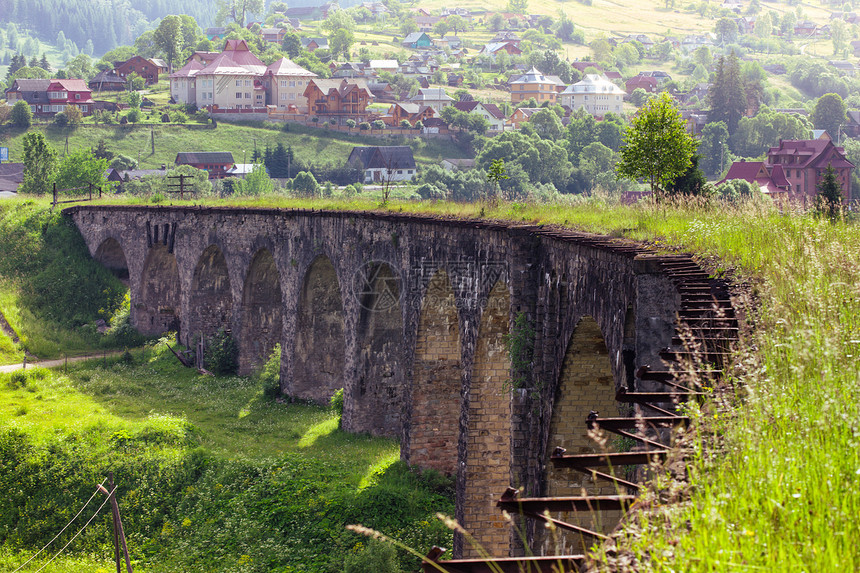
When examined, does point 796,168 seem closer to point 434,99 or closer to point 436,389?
point 436,389

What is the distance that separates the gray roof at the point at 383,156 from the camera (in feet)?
292

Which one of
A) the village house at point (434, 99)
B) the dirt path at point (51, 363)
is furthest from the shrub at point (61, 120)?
the dirt path at point (51, 363)

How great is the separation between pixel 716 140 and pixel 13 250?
6398 centimetres

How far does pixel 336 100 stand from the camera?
107 metres

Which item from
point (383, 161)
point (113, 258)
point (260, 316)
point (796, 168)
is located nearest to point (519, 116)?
point (383, 161)

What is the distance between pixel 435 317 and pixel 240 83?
95.9m

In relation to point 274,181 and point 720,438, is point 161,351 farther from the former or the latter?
point 274,181

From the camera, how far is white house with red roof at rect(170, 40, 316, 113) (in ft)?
360

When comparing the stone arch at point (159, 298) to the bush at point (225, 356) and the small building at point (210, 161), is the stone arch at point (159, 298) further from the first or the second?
the small building at point (210, 161)

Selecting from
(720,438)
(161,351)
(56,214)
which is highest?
(720,438)

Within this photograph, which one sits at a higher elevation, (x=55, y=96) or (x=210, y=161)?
(x=55, y=96)

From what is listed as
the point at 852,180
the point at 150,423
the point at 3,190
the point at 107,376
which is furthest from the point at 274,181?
the point at 150,423

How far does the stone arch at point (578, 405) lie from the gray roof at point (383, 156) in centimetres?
7408

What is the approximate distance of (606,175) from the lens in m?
77.6
